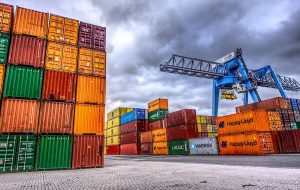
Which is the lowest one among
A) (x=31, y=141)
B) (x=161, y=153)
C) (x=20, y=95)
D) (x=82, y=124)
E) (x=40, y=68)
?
(x=161, y=153)

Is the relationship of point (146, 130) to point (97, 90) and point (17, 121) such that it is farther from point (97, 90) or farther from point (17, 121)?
point (17, 121)

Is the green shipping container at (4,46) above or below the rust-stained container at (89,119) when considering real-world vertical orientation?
above

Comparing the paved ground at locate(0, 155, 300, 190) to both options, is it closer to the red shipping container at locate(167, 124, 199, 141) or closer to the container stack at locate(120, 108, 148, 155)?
the red shipping container at locate(167, 124, 199, 141)

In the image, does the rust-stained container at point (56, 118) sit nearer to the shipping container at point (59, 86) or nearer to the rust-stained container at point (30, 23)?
the shipping container at point (59, 86)

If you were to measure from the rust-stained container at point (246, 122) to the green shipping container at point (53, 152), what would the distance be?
2044 centimetres

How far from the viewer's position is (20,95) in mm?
14828

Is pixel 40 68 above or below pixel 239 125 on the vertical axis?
above

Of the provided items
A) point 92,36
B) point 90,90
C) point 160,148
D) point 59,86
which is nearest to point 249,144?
point 90,90

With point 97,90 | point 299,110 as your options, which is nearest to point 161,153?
point 299,110

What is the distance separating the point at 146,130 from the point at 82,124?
112 feet

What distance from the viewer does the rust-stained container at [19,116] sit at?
46.3 ft

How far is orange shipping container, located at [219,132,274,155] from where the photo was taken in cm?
2412

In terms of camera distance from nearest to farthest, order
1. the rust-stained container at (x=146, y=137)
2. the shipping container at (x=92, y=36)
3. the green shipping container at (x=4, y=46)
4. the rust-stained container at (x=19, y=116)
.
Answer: the rust-stained container at (x=19, y=116)
the green shipping container at (x=4, y=46)
the shipping container at (x=92, y=36)
the rust-stained container at (x=146, y=137)

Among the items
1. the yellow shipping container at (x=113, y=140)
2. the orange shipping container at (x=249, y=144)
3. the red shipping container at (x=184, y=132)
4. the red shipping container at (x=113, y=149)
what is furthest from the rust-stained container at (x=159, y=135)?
the red shipping container at (x=113, y=149)
